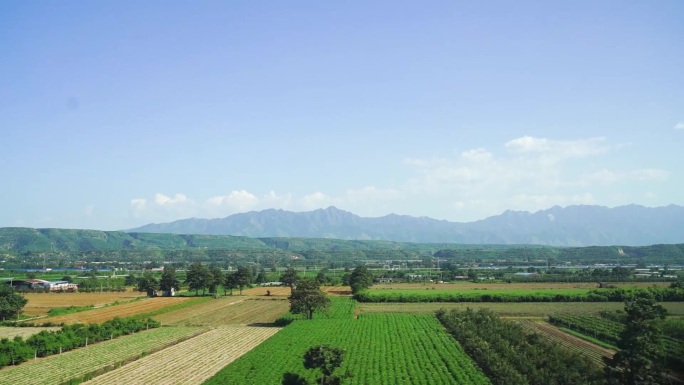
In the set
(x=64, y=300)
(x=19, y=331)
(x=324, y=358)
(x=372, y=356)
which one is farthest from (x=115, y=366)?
(x=64, y=300)

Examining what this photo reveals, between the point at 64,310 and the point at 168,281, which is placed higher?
the point at 168,281

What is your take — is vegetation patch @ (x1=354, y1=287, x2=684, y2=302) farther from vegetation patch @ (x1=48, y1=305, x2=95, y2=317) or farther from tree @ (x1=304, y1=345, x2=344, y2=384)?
tree @ (x1=304, y1=345, x2=344, y2=384)

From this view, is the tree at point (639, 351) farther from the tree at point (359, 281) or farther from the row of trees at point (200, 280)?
the row of trees at point (200, 280)

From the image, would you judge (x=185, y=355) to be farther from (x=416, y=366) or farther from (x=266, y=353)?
(x=416, y=366)

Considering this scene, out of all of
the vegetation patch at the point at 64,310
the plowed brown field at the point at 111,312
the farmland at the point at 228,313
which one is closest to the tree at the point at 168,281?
the plowed brown field at the point at 111,312

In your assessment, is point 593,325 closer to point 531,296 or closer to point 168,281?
point 531,296

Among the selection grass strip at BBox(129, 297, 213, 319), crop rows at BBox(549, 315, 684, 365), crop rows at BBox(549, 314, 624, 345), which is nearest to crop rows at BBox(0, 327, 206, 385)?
grass strip at BBox(129, 297, 213, 319)

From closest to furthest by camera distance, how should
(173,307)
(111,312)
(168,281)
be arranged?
1. (111,312)
2. (173,307)
3. (168,281)

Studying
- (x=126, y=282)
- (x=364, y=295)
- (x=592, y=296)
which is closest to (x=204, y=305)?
(x=364, y=295)
